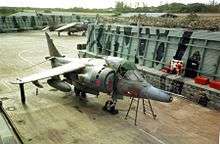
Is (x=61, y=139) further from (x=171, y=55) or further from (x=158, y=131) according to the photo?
(x=171, y=55)

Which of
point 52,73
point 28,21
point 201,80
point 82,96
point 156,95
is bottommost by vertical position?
point 82,96

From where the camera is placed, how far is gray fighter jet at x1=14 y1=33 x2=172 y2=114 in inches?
563

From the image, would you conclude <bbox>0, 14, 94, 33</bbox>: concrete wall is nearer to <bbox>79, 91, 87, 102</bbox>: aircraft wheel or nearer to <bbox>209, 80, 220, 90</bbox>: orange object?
<bbox>79, 91, 87, 102</bbox>: aircraft wheel

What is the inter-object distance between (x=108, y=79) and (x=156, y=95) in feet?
8.99

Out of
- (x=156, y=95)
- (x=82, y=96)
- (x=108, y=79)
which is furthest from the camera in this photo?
(x=82, y=96)

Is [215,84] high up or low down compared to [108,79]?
down

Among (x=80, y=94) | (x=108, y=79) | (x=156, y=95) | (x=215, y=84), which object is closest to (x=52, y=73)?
(x=80, y=94)

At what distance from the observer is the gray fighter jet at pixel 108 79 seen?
46.9 ft

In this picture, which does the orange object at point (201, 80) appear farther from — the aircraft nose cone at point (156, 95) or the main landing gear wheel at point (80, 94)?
the main landing gear wheel at point (80, 94)

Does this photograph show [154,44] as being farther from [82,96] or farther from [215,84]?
[82,96]

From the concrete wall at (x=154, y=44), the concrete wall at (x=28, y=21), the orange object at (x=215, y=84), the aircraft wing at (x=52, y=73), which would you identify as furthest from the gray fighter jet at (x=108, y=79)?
the concrete wall at (x=28, y=21)

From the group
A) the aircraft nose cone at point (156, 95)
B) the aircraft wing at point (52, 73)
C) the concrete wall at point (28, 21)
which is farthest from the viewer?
the concrete wall at point (28, 21)

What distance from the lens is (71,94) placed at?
18781 millimetres

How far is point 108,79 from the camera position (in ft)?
49.0
